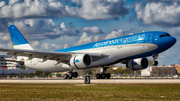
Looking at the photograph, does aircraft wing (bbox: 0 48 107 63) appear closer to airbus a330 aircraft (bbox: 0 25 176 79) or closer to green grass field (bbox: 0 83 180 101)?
airbus a330 aircraft (bbox: 0 25 176 79)

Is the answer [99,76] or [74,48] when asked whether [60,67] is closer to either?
[74,48]

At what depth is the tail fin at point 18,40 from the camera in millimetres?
55375

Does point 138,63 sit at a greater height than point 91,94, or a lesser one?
greater

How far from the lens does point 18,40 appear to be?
183 ft

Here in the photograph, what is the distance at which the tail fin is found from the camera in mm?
55375

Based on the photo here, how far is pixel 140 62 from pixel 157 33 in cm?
1119

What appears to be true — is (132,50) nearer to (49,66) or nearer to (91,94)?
(49,66)

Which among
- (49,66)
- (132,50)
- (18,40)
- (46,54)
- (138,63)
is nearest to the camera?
(132,50)

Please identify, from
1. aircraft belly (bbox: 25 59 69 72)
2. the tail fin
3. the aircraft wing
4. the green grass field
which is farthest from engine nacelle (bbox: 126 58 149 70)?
the green grass field

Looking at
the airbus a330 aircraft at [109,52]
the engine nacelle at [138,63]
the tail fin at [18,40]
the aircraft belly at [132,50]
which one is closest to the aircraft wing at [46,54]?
the airbus a330 aircraft at [109,52]

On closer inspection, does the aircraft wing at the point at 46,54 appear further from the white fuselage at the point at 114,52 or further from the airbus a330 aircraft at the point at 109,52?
the white fuselage at the point at 114,52

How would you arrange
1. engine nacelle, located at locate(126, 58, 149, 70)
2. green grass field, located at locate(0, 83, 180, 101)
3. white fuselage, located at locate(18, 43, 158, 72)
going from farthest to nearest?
1. engine nacelle, located at locate(126, 58, 149, 70)
2. white fuselage, located at locate(18, 43, 158, 72)
3. green grass field, located at locate(0, 83, 180, 101)

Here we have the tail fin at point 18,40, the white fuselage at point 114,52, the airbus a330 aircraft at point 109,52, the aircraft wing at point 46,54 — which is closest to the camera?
the airbus a330 aircraft at point 109,52

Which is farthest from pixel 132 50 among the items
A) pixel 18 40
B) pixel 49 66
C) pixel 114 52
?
pixel 18 40
